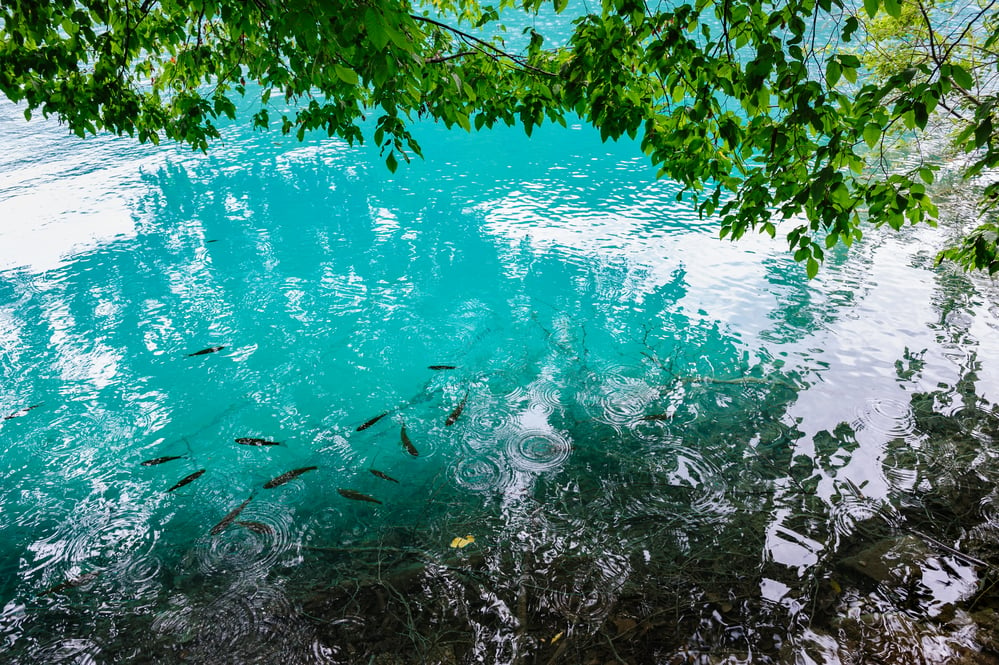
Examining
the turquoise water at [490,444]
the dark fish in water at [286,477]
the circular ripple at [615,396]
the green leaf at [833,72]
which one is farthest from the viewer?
the circular ripple at [615,396]

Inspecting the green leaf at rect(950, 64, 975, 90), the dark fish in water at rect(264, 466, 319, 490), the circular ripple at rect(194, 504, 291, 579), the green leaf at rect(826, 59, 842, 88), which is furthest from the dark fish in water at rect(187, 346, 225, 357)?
the green leaf at rect(950, 64, 975, 90)

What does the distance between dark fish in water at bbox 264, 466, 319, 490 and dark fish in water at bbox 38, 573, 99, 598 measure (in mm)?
1537

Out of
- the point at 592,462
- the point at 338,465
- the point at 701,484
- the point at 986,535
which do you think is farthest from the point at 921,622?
the point at 338,465

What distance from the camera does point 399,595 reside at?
4.54m

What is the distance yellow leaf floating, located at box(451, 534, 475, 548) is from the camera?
4996mm

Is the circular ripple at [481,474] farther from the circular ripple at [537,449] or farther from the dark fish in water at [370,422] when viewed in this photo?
the dark fish in water at [370,422]

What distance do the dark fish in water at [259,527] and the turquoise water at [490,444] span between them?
0.03m

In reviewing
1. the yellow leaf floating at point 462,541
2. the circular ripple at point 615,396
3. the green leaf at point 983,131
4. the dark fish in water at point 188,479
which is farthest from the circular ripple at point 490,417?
the green leaf at point 983,131

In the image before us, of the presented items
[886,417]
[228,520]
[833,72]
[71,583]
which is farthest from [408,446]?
[886,417]

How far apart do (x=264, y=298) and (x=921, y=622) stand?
9247 mm

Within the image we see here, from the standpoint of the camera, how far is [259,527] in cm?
533

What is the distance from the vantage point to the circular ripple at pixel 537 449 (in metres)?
5.88

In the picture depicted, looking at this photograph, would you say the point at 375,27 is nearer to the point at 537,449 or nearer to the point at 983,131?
the point at 983,131

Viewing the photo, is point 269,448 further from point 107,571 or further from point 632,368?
point 632,368
